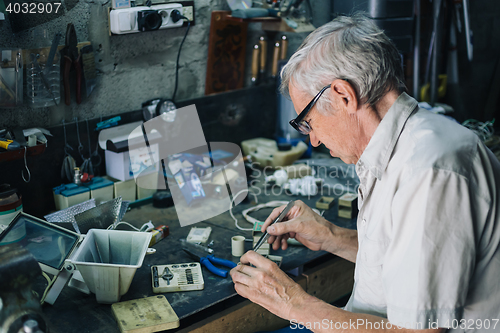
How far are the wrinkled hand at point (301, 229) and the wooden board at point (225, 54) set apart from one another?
108 cm

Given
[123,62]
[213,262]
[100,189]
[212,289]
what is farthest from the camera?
[123,62]

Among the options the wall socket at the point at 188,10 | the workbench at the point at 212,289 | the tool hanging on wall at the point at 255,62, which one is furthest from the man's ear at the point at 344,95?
the tool hanging on wall at the point at 255,62

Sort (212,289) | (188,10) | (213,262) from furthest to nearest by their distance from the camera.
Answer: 1. (188,10)
2. (213,262)
3. (212,289)

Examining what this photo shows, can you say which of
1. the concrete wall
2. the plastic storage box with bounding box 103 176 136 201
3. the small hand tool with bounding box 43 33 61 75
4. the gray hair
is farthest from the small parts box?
the gray hair

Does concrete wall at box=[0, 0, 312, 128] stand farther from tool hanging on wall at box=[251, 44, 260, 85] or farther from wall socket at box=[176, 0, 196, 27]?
tool hanging on wall at box=[251, 44, 260, 85]

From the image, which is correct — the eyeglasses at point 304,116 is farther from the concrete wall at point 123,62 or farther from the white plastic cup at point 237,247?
the concrete wall at point 123,62

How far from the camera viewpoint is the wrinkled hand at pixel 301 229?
1.65 m

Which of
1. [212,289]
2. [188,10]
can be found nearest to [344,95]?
[212,289]

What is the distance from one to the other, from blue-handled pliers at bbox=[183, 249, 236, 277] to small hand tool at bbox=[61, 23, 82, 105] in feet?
2.81

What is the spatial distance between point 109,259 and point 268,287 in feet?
1.89

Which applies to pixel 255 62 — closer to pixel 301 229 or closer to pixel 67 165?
pixel 67 165

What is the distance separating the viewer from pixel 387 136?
3.90 feet

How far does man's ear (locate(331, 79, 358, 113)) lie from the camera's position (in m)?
1.16

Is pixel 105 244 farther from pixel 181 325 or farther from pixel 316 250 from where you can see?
pixel 316 250
